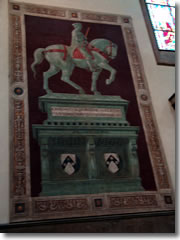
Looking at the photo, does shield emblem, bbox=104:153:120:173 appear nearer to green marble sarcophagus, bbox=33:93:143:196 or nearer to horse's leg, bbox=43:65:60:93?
green marble sarcophagus, bbox=33:93:143:196

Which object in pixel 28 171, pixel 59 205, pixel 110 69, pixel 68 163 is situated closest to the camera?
pixel 59 205

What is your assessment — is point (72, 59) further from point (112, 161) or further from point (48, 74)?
point (112, 161)

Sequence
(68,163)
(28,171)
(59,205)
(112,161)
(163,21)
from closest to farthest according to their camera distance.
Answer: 1. (59,205)
2. (28,171)
3. (68,163)
4. (112,161)
5. (163,21)

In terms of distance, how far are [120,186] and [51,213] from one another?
152 cm

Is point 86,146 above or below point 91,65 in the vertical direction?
below

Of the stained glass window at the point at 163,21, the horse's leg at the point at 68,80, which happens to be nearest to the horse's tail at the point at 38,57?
the horse's leg at the point at 68,80

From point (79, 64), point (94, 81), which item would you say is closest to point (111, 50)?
point (79, 64)

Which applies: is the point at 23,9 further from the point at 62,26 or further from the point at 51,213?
the point at 51,213

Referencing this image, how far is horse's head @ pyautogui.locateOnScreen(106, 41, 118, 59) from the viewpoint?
8.70 metres

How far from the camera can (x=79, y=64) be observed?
8.23 meters

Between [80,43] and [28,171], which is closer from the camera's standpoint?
[28,171]

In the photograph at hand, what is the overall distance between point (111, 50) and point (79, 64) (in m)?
1.09

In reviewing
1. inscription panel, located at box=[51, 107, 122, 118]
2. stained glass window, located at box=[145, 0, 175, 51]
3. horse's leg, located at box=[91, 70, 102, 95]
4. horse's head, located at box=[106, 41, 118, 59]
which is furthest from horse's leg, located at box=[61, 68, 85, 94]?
stained glass window, located at box=[145, 0, 175, 51]

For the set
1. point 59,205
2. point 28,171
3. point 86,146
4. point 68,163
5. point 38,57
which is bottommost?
point 59,205
